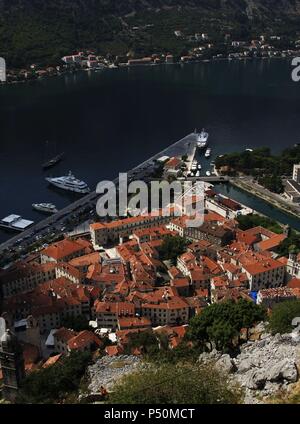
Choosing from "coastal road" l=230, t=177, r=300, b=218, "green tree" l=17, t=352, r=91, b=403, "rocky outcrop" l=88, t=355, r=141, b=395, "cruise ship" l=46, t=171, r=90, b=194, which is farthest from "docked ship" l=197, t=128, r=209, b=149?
"green tree" l=17, t=352, r=91, b=403

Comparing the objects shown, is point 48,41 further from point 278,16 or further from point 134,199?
point 134,199

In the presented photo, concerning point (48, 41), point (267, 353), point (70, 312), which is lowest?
point (70, 312)

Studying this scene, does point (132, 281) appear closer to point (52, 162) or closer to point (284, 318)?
point (284, 318)

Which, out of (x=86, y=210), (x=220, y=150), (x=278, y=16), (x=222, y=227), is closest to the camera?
(x=222, y=227)

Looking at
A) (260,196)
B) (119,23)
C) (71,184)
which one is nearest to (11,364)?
(71,184)

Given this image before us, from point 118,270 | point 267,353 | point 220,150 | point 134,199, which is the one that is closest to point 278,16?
point 220,150

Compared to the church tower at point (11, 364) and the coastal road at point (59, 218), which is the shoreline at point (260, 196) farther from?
the church tower at point (11, 364)

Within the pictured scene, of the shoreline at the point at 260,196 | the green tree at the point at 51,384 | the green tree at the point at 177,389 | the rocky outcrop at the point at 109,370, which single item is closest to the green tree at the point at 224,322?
the rocky outcrop at the point at 109,370
